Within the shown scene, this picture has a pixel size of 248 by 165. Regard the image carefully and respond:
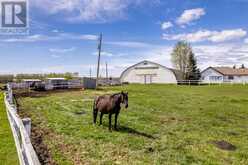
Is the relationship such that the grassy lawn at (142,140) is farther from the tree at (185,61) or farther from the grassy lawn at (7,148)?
the tree at (185,61)

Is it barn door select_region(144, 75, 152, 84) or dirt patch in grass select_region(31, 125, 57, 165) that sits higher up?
barn door select_region(144, 75, 152, 84)

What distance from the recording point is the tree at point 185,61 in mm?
64625

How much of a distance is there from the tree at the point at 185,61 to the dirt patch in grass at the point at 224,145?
5674 centimetres

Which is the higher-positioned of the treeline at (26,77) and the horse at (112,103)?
the treeline at (26,77)

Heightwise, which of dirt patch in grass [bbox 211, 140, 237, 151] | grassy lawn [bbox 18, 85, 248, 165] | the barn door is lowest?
dirt patch in grass [bbox 211, 140, 237, 151]

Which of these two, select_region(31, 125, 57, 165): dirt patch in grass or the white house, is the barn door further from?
select_region(31, 125, 57, 165): dirt patch in grass

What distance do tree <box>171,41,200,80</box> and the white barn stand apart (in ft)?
21.1

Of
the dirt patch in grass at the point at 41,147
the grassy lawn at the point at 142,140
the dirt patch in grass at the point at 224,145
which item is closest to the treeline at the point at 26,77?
the grassy lawn at the point at 142,140

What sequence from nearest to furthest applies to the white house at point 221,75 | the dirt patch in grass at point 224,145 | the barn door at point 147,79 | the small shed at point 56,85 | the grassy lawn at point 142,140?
the grassy lawn at point 142,140 < the dirt patch in grass at point 224,145 < the small shed at point 56,85 < the barn door at point 147,79 < the white house at point 221,75

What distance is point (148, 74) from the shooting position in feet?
204

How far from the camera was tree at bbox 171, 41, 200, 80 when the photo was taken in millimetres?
64625

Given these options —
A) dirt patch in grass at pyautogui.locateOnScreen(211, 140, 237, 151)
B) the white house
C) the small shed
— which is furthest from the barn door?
dirt patch in grass at pyautogui.locateOnScreen(211, 140, 237, 151)

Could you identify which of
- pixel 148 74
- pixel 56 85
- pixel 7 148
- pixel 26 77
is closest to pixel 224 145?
pixel 7 148

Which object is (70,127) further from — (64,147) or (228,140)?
(228,140)
